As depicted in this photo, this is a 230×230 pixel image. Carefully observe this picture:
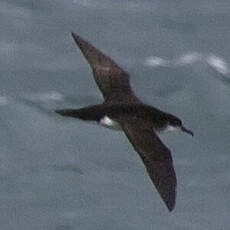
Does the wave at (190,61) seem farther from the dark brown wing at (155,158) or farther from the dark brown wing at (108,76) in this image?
the dark brown wing at (155,158)

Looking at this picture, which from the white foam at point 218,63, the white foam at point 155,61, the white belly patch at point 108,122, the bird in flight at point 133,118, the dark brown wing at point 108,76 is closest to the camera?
the bird in flight at point 133,118

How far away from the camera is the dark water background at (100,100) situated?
1639cm

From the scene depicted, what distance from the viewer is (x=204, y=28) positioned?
1923 centimetres

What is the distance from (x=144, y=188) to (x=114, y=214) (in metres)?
0.64

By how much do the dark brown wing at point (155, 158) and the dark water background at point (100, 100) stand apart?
7.71 ft

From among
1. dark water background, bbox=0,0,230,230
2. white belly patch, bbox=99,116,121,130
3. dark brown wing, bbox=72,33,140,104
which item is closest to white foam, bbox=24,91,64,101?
dark water background, bbox=0,0,230,230

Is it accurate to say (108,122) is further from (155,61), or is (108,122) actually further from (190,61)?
(190,61)

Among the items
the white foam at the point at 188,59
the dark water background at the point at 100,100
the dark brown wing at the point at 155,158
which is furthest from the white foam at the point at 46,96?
the dark brown wing at the point at 155,158

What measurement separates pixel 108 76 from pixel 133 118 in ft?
4.36

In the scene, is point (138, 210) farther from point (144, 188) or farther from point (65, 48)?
point (65, 48)

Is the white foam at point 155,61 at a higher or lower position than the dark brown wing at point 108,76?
lower

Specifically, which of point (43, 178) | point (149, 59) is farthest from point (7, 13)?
point (43, 178)

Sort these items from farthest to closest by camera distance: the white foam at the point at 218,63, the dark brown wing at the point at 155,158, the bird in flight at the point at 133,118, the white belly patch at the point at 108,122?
the white foam at the point at 218,63 → the white belly patch at the point at 108,122 → the bird in flight at the point at 133,118 → the dark brown wing at the point at 155,158

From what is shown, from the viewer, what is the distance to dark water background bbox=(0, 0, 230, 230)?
16391mm
